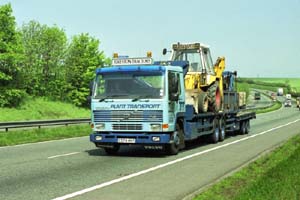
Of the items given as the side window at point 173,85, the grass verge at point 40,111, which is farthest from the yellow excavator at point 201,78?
the grass verge at point 40,111

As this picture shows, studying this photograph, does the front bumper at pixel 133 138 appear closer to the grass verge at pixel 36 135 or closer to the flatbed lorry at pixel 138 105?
the flatbed lorry at pixel 138 105

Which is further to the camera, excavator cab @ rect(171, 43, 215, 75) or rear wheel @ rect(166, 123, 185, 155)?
excavator cab @ rect(171, 43, 215, 75)

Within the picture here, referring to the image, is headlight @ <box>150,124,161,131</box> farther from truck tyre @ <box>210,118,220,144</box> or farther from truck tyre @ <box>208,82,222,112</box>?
truck tyre @ <box>210,118,220,144</box>

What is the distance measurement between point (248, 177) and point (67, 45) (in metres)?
60.4

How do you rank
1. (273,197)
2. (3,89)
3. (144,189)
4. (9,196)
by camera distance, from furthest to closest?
1. (3,89)
2. (144,189)
3. (9,196)
4. (273,197)

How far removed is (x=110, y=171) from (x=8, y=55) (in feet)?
144

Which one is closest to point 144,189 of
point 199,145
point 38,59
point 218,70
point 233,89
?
point 199,145

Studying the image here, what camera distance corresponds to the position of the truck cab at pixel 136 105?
15.5 metres

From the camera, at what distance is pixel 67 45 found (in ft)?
231

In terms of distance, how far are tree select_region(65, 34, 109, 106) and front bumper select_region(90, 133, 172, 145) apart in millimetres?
52731

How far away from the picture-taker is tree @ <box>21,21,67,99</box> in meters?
65.3

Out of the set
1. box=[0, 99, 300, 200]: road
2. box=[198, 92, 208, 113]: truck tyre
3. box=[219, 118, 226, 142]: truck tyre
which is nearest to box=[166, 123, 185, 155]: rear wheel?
box=[0, 99, 300, 200]: road

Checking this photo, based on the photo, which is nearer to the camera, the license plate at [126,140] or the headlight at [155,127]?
the headlight at [155,127]

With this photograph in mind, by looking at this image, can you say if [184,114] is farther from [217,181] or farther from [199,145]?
[217,181]
